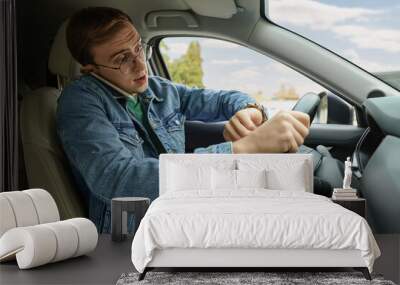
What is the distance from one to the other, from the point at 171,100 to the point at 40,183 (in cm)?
147

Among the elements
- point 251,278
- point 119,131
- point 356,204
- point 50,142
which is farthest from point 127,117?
point 251,278

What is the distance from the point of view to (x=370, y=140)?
671cm

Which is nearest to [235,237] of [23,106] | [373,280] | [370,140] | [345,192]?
[373,280]

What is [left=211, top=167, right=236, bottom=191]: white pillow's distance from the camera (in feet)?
20.4

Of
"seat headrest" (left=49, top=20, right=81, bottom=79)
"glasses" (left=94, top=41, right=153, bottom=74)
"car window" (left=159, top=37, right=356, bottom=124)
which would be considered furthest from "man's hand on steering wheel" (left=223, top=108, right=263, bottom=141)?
"seat headrest" (left=49, top=20, right=81, bottom=79)

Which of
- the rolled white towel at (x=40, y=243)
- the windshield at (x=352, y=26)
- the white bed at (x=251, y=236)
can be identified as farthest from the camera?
the windshield at (x=352, y=26)

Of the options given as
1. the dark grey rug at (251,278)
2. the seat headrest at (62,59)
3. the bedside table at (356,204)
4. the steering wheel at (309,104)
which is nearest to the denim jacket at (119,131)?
the seat headrest at (62,59)

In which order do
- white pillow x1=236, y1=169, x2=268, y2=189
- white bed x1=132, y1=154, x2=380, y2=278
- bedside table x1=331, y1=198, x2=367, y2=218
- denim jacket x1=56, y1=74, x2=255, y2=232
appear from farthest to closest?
denim jacket x1=56, y1=74, x2=255, y2=232 < bedside table x1=331, y1=198, x2=367, y2=218 < white pillow x1=236, y1=169, x2=268, y2=189 < white bed x1=132, y1=154, x2=380, y2=278

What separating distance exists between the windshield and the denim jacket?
88 cm

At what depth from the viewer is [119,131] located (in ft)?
21.7

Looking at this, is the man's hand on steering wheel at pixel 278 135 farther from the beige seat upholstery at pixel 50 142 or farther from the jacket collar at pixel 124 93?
the beige seat upholstery at pixel 50 142

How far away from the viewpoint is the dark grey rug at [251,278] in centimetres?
478

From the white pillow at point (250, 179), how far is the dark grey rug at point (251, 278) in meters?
1.28

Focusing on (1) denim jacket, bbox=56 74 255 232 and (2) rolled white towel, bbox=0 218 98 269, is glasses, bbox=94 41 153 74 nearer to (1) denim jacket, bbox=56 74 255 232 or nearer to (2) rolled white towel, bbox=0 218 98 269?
(1) denim jacket, bbox=56 74 255 232
